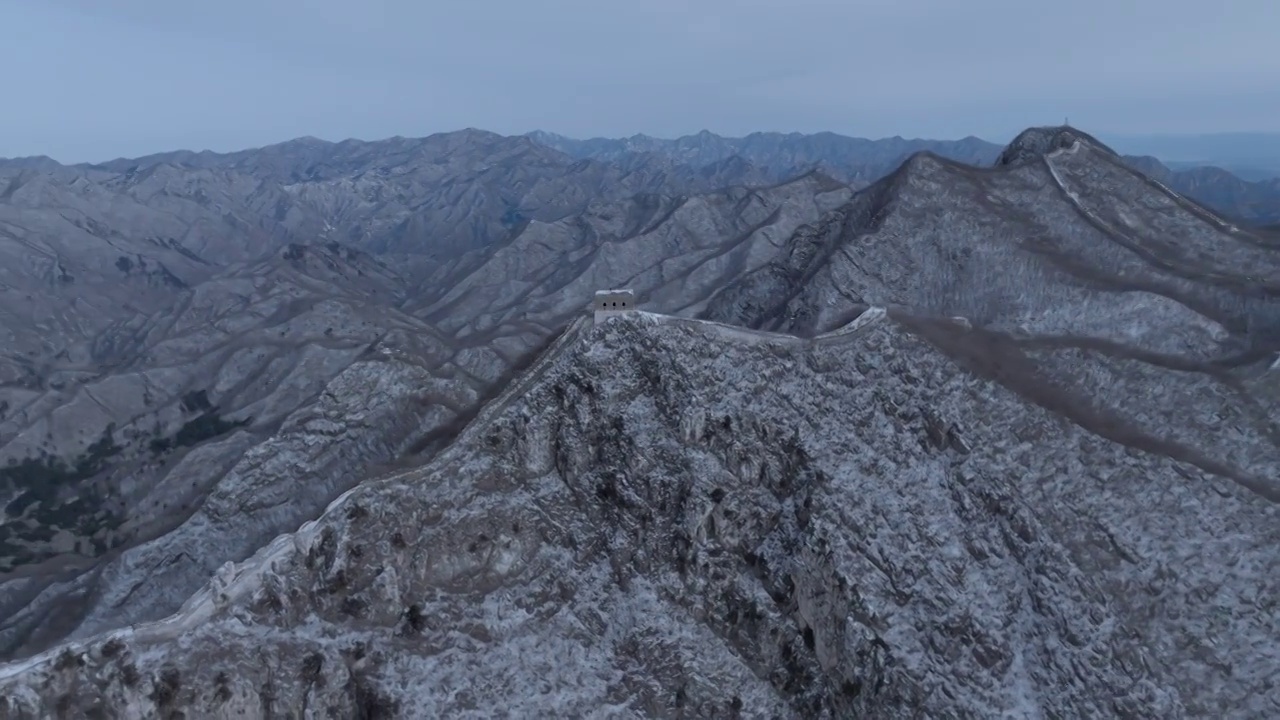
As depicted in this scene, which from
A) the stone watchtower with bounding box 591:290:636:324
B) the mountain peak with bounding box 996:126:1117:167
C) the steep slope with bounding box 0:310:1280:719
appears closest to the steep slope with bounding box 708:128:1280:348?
the mountain peak with bounding box 996:126:1117:167

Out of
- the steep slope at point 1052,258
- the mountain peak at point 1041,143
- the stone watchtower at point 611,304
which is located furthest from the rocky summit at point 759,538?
the mountain peak at point 1041,143

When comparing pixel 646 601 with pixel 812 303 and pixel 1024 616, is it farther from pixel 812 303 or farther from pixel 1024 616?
pixel 812 303

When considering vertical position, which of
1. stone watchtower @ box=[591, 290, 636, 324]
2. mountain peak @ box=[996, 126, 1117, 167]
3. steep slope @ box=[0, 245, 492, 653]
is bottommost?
steep slope @ box=[0, 245, 492, 653]

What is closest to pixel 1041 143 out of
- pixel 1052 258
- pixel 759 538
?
pixel 1052 258

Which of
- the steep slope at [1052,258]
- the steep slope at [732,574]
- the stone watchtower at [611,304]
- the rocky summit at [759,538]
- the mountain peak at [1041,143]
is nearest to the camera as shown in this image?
the steep slope at [732,574]

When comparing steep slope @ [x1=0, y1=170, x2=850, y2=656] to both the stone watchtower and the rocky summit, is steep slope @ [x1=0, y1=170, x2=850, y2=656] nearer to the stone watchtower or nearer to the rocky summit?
the rocky summit

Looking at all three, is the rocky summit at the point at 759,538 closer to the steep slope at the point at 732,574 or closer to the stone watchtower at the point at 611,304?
the steep slope at the point at 732,574
